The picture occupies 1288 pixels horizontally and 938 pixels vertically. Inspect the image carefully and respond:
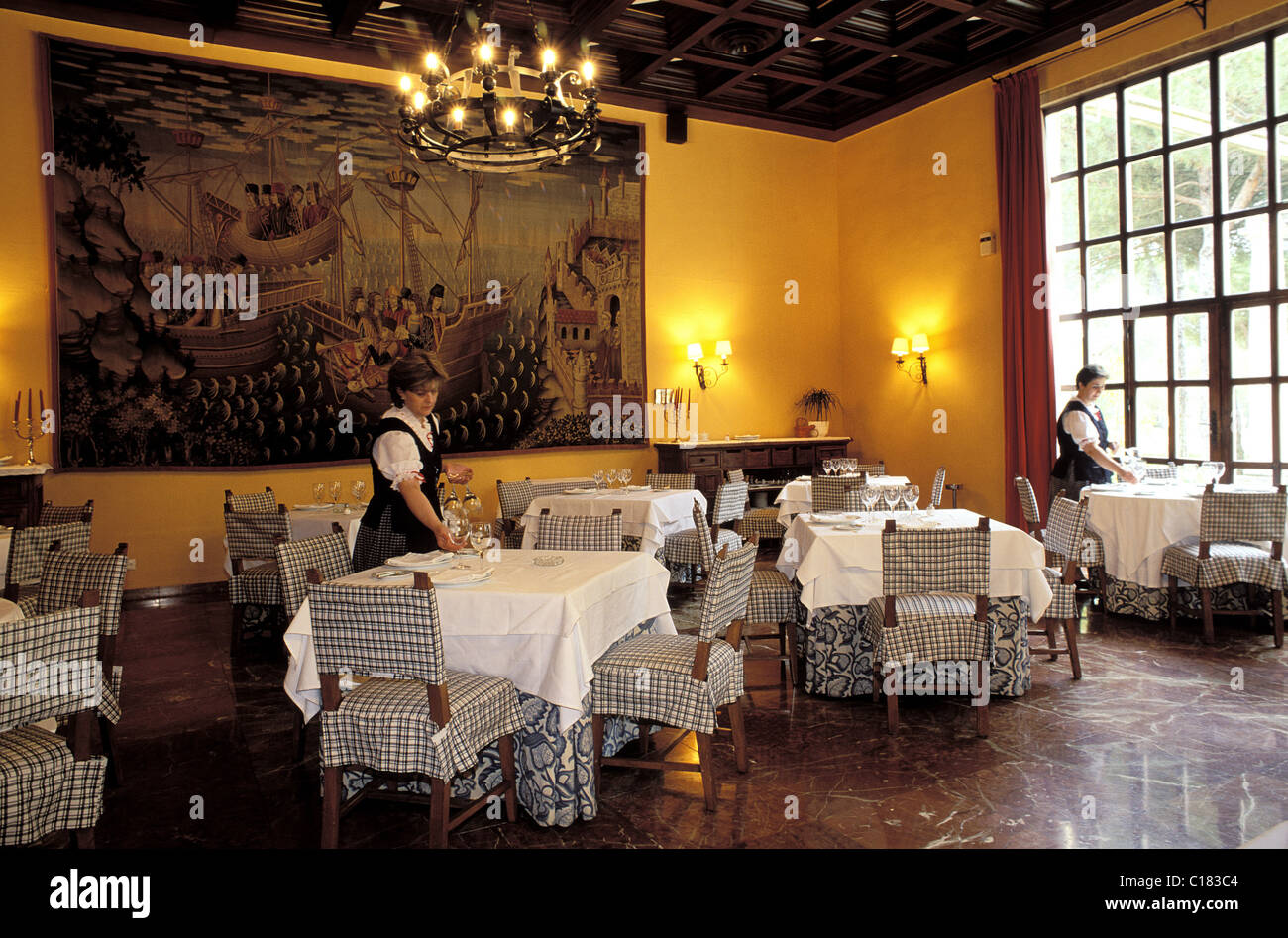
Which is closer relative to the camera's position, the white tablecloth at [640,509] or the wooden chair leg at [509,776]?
the wooden chair leg at [509,776]

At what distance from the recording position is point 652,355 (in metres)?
9.88

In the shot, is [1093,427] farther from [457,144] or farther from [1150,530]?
[457,144]

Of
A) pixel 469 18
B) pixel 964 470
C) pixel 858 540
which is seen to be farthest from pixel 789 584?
pixel 964 470

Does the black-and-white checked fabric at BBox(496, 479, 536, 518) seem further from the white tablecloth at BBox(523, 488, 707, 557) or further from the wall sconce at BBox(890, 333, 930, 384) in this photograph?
the wall sconce at BBox(890, 333, 930, 384)

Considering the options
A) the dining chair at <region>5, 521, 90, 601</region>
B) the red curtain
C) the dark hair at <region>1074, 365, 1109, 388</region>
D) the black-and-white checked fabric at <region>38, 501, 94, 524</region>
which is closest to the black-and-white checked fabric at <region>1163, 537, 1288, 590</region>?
the dark hair at <region>1074, 365, 1109, 388</region>

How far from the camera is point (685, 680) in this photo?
3176 millimetres

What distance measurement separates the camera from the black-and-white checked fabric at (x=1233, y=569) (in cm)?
535

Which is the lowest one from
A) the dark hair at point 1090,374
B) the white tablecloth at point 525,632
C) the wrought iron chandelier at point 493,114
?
the white tablecloth at point 525,632

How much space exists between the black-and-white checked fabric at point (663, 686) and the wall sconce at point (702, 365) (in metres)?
6.78

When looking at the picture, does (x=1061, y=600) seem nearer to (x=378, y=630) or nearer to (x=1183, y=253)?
(x=378, y=630)

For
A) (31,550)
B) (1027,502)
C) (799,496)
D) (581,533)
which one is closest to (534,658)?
(581,533)

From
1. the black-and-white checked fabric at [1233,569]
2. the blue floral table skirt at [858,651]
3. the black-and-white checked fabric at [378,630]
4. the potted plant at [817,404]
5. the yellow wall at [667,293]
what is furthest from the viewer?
the potted plant at [817,404]

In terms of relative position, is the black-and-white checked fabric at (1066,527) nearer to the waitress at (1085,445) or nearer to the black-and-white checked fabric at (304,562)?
the waitress at (1085,445)

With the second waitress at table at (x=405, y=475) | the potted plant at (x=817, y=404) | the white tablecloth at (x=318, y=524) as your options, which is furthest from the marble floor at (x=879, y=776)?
the potted plant at (x=817, y=404)
